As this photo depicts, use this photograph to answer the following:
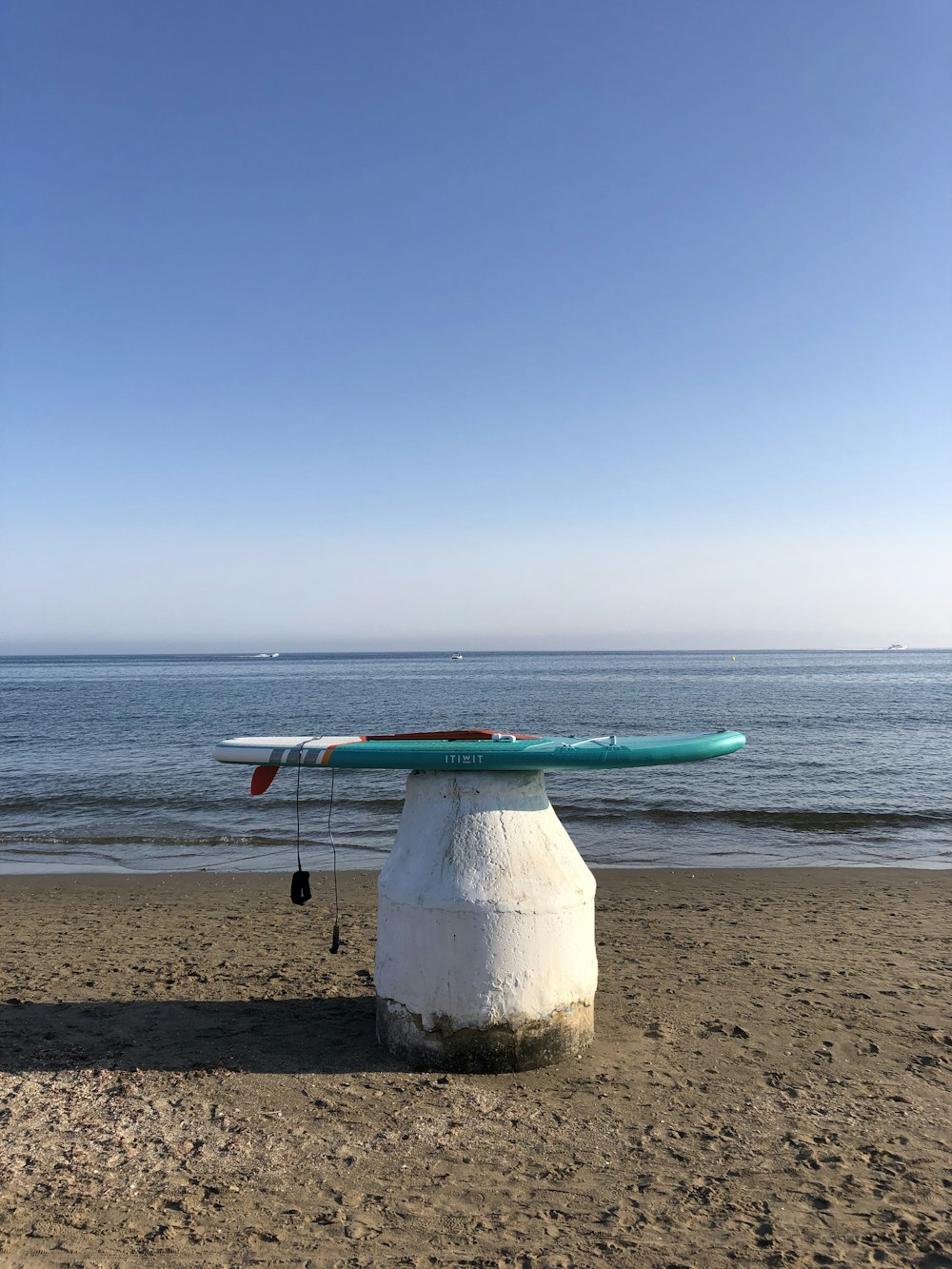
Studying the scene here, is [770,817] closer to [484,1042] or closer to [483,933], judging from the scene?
[484,1042]

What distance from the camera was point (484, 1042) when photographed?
4547mm

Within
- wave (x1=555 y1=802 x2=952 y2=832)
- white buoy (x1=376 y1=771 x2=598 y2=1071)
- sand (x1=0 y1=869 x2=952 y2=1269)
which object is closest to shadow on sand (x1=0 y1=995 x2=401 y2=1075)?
sand (x1=0 y1=869 x2=952 y2=1269)

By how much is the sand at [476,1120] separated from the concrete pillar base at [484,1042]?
83 millimetres

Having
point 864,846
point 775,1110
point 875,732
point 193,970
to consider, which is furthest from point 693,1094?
point 875,732

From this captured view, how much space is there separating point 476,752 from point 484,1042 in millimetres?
1509

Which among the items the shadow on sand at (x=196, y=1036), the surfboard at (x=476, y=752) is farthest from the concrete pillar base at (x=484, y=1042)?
the surfboard at (x=476, y=752)


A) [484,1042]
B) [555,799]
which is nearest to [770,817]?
[555,799]

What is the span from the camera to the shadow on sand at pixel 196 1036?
15.9 feet

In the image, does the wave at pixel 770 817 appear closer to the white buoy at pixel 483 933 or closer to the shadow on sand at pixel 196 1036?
the shadow on sand at pixel 196 1036

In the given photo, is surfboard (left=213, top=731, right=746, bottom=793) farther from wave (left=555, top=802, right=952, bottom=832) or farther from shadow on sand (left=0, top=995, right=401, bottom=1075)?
wave (left=555, top=802, right=952, bottom=832)

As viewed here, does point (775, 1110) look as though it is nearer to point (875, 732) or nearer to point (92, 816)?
point (92, 816)

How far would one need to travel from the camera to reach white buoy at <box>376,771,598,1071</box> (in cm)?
445

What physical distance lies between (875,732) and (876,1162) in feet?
95.9

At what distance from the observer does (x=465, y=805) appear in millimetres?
4711
